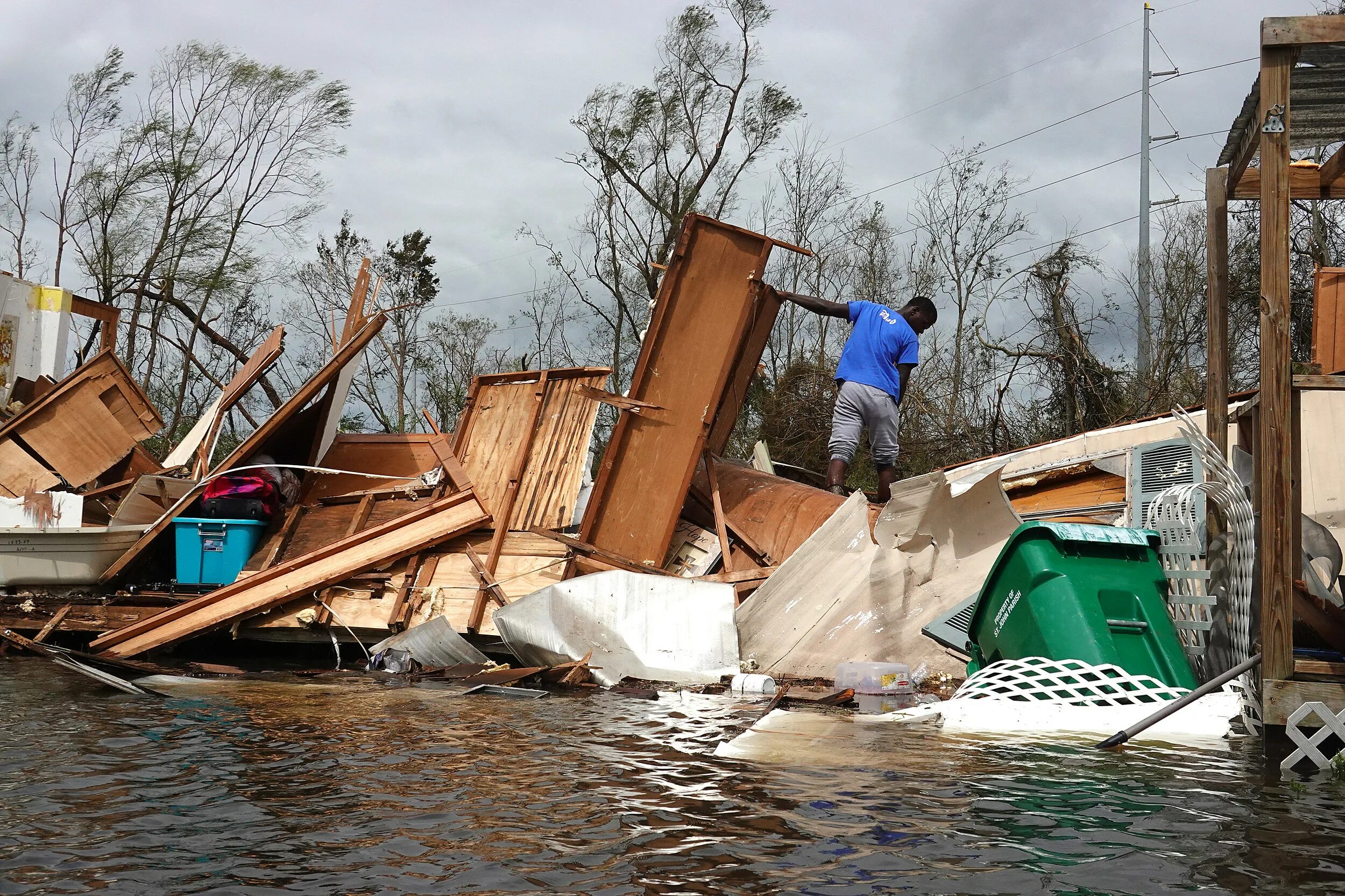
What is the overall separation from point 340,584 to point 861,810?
5246 mm

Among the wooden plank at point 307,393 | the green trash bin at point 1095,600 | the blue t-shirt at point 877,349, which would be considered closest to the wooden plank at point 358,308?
the wooden plank at point 307,393

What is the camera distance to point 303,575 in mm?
7754

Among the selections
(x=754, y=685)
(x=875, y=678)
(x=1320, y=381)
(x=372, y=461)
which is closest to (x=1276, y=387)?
(x=1320, y=381)

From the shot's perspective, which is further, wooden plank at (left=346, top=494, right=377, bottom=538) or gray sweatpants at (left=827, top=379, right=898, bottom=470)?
wooden plank at (left=346, top=494, right=377, bottom=538)

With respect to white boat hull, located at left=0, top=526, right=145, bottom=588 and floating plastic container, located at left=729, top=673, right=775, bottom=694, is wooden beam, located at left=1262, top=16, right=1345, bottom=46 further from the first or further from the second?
white boat hull, located at left=0, top=526, right=145, bottom=588

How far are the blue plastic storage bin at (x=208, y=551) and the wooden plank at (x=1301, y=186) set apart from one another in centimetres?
726

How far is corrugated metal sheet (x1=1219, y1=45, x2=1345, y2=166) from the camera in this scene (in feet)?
14.6

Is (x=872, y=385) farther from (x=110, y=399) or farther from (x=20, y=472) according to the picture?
(x=20, y=472)

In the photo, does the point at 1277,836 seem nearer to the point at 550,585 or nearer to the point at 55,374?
the point at 550,585

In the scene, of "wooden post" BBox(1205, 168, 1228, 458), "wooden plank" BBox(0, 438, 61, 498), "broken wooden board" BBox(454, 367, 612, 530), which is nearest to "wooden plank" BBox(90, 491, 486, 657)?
"broken wooden board" BBox(454, 367, 612, 530)

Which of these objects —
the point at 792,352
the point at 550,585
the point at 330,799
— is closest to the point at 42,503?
the point at 550,585

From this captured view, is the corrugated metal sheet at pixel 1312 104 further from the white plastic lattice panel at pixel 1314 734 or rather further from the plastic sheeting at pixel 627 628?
A: the plastic sheeting at pixel 627 628

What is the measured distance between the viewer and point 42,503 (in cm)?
857

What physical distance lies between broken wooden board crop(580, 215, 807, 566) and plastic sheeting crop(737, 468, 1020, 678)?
139cm
